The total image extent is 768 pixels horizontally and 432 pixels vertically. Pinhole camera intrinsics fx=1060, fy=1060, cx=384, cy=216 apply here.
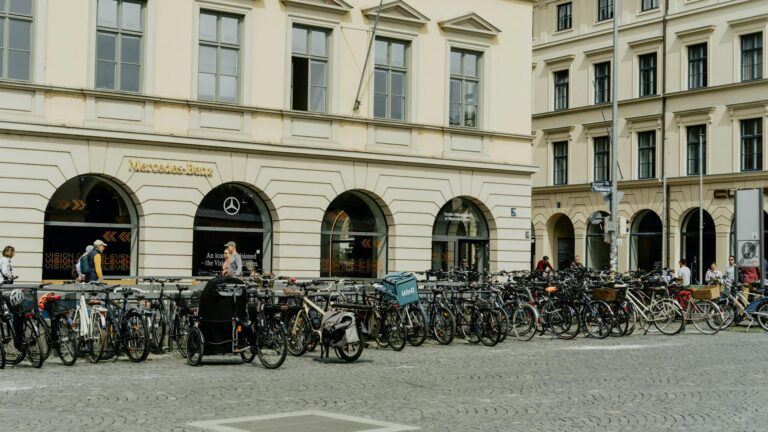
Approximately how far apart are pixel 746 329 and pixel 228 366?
1253cm

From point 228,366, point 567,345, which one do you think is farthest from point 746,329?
point 228,366

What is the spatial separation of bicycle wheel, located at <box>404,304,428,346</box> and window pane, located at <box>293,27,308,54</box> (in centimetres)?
1143

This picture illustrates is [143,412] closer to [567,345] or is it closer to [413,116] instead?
[567,345]

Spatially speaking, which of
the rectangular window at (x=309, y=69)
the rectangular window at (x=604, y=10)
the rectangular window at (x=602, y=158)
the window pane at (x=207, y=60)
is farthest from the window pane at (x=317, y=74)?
the rectangular window at (x=604, y=10)

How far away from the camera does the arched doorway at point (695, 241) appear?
152 feet

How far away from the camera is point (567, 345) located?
1834cm

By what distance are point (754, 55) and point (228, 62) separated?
27005 millimetres

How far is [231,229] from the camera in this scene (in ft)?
85.0

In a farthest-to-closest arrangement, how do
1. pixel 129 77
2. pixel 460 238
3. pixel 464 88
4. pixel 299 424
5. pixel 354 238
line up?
1. pixel 460 238
2. pixel 464 88
3. pixel 354 238
4. pixel 129 77
5. pixel 299 424

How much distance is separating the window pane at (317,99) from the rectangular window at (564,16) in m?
28.1

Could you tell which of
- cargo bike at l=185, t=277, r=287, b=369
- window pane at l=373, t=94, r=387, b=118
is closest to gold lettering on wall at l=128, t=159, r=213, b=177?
window pane at l=373, t=94, r=387, b=118

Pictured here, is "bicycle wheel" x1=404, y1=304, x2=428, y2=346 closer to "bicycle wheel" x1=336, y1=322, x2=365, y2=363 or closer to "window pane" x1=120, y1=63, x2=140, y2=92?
"bicycle wheel" x1=336, y1=322, x2=365, y2=363

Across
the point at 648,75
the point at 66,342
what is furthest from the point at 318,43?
the point at 648,75

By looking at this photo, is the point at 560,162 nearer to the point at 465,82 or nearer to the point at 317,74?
the point at 465,82
